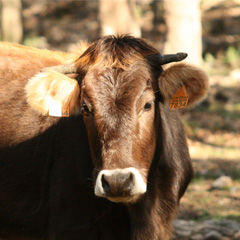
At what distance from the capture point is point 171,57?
4664 millimetres

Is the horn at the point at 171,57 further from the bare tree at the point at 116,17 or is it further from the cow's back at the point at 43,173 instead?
the bare tree at the point at 116,17

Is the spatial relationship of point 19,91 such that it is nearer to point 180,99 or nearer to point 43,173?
point 43,173

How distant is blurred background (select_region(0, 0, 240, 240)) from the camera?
770 cm

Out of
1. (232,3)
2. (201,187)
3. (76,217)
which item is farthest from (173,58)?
(232,3)

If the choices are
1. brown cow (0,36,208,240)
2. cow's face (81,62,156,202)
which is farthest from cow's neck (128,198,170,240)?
cow's face (81,62,156,202)

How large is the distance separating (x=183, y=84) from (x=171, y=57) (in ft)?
1.00

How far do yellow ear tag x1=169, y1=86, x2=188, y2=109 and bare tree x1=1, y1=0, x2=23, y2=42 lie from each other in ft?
50.2

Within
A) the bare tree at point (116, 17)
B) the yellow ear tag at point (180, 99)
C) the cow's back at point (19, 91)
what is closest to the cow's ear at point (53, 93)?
the cow's back at point (19, 91)

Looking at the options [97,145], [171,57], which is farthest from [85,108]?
[171,57]

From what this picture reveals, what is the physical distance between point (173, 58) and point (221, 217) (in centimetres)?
335

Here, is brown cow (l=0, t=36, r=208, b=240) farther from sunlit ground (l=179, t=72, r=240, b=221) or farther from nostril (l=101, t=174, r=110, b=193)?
sunlit ground (l=179, t=72, r=240, b=221)

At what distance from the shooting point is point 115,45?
4750 mm

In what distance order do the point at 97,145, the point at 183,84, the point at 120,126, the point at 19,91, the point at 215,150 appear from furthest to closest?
1. the point at 215,150
2. the point at 19,91
3. the point at 183,84
4. the point at 97,145
5. the point at 120,126

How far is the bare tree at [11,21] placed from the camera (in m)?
19.5
